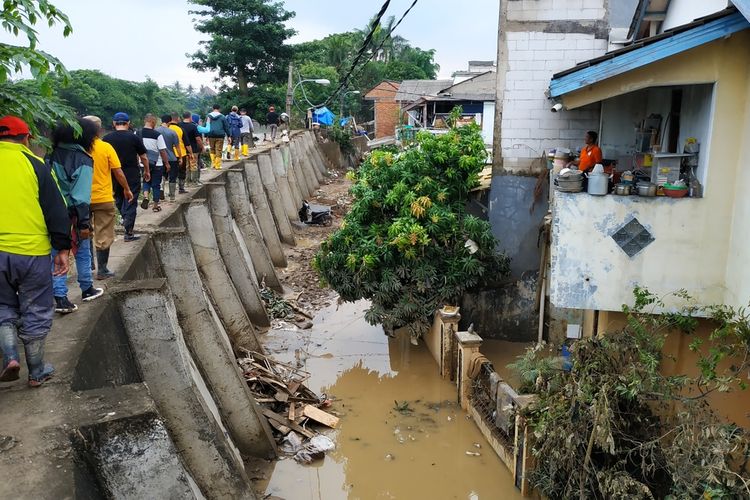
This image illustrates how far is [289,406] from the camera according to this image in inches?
376

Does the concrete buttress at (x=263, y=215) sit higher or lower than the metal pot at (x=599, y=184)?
lower

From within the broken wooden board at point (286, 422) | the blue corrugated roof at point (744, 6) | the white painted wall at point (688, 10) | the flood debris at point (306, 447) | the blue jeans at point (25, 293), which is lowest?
the flood debris at point (306, 447)

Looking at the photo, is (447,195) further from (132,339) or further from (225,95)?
(225,95)

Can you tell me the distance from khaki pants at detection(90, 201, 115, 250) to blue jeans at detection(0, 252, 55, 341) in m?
2.47

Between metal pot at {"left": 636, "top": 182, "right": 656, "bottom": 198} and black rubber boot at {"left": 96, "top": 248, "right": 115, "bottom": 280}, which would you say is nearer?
metal pot at {"left": 636, "top": 182, "right": 656, "bottom": 198}

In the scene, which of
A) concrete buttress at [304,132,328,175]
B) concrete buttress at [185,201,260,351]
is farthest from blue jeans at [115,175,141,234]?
concrete buttress at [304,132,328,175]

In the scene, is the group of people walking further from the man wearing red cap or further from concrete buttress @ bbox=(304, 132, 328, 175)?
concrete buttress @ bbox=(304, 132, 328, 175)

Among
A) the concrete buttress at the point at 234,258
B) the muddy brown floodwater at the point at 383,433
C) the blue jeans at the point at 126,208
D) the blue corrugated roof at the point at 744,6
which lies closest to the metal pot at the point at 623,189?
the blue corrugated roof at the point at 744,6

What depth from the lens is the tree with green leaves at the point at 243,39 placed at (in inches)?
1316

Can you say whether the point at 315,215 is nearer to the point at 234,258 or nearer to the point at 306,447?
the point at 234,258

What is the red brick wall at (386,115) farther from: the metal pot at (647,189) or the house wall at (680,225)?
the metal pot at (647,189)

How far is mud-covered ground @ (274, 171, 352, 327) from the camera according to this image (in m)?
15.0

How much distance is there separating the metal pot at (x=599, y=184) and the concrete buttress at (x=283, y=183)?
14998 millimetres

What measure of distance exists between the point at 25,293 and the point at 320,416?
5441mm
